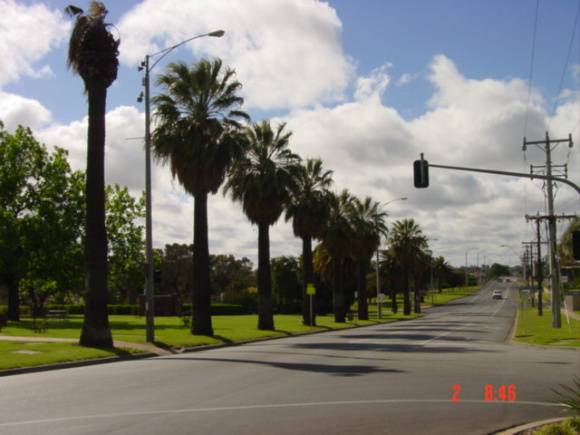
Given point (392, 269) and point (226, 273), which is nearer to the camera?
point (392, 269)

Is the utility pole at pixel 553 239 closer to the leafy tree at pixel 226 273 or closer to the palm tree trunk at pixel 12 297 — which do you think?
the palm tree trunk at pixel 12 297

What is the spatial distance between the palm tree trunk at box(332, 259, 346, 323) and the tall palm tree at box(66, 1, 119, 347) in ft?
116

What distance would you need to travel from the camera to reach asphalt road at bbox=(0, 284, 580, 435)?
9.98m

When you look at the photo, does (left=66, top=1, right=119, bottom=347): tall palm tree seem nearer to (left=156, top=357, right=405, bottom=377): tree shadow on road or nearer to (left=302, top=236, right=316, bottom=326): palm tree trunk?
(left=156, top=357, right=405, bottom=377): tree shadow on road

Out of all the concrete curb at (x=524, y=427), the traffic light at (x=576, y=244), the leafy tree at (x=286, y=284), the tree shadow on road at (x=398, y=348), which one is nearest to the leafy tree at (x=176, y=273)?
the leafy tree at (x=286, y=284)

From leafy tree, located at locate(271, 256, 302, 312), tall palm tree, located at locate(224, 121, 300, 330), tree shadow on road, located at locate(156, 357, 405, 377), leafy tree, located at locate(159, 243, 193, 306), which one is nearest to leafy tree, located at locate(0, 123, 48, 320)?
tall palm tree, located at locate(224, 121, 300, 330)

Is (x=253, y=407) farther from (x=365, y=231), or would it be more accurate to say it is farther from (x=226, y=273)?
(x=226, y=273)

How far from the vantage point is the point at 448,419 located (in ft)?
35.1

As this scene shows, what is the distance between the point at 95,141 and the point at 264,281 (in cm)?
1860

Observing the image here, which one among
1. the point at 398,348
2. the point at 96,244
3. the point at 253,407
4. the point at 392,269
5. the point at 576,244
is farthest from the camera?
the point at 392,269

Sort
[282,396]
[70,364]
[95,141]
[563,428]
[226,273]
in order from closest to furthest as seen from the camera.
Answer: [563,428] < [282,396] < [70,364] < [95,141] < [226,273]

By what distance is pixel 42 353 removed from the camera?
2122cm
